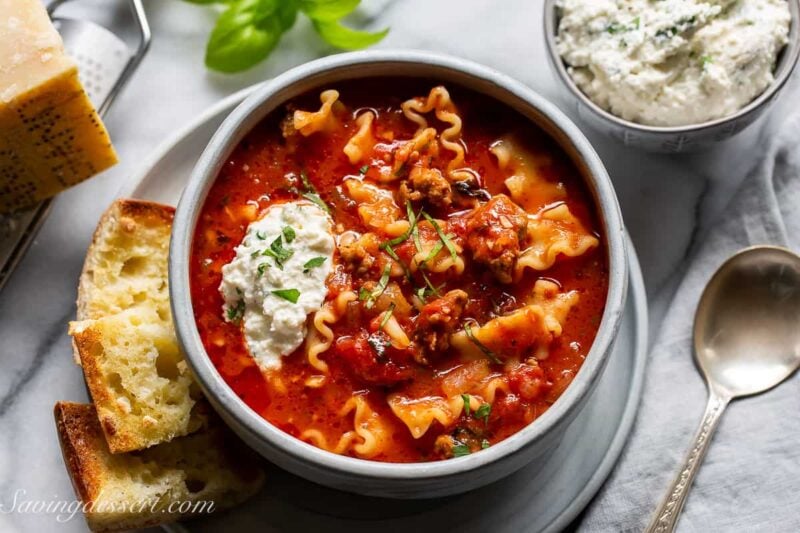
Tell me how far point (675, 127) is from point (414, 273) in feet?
4.69

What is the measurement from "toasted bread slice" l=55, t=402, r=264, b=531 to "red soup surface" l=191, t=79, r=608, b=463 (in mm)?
495

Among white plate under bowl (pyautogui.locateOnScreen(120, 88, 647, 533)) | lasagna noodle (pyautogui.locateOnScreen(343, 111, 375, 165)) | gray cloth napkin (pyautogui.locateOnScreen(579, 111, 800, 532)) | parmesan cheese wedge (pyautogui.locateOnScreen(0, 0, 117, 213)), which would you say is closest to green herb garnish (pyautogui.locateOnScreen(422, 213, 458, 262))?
lasagna noodle (pyautogui.locateOnScreen(343, 111, 375, 165))

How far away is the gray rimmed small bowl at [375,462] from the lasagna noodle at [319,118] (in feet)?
0.23

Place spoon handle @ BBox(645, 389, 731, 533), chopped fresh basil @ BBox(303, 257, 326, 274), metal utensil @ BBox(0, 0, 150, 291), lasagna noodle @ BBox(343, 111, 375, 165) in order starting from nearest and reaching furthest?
chopped fresh basil @ BBox(303, 257, 326, 274) → lasagna noodle @ BBox(343, 111, 375, 165) → spoon handle @ BBox(645, 389, 731, 533) → metal utensil @ BBox(0, 0, 150, 291)

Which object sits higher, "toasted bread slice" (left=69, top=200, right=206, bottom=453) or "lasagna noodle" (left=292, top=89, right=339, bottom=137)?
"lasagna noodle" (left=292, top=89, right=339, bottom=137)

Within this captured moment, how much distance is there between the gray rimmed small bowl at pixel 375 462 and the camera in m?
3.28

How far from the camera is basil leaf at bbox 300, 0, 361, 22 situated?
14.8 ft

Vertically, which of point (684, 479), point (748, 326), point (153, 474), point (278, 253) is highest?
point (278, 253)

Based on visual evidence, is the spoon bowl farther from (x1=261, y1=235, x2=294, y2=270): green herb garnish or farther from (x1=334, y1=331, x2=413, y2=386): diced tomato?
(x1=261, y1=235, x2=294, y2=270): green herb garnish

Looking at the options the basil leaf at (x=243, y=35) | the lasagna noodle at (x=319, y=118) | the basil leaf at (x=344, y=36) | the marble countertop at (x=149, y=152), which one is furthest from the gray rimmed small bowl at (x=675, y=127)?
the basil leaf at (x=243, y=35)

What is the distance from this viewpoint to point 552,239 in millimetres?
3611

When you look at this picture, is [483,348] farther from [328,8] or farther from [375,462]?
[328,8]

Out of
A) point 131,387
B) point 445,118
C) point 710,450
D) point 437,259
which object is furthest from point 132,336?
point 710,450

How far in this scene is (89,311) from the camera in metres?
4.00
